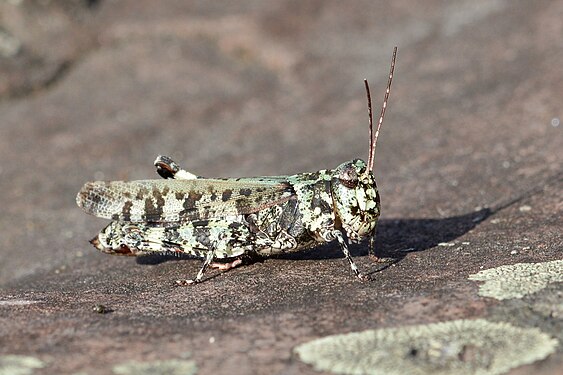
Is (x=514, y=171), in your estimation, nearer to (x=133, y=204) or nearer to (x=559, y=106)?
(x=559, y=106)

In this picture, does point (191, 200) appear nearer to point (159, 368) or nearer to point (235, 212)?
point (235, 212)

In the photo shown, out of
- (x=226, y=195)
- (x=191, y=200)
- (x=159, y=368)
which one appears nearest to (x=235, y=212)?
(x=226, y=195)

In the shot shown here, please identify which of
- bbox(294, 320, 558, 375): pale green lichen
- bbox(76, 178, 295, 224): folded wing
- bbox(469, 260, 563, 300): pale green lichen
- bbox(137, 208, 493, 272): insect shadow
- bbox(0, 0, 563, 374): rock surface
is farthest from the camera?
bbox(137, 208, 493, 272): insect shadow

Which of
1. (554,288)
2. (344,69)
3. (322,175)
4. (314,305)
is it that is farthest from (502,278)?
(344,69)

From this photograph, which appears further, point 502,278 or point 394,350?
point 502,278

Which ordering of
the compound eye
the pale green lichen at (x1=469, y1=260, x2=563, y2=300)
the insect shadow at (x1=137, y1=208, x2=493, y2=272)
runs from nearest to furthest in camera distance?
1. the pale green lichen at (x1=469, y1=260, x2=563, y2=300)
2. the compound eye
3. the insect shadow at (x1=137, y1=208, x2=493, y2=272)

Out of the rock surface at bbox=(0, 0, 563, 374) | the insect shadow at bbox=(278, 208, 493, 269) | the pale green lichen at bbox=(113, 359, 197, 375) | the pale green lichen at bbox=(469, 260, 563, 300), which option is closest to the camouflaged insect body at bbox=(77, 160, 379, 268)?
the rock surface at bbox=(0, 0, 563, 374)

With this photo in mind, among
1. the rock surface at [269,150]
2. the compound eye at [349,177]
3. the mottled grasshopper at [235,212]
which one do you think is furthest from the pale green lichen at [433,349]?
the compound eye at [349,177]

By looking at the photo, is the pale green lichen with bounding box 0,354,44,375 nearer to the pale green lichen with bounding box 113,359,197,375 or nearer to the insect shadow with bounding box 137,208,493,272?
the pale green lichen with bounding box 113,359,197,375
